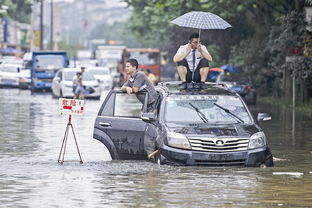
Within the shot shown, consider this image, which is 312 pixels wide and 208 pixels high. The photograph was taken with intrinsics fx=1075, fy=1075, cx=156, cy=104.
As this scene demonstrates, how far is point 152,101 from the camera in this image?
680 inches

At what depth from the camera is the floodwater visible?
488 inches

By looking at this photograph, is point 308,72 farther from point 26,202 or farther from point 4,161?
point 26,202

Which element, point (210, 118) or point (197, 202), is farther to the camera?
point (210, 118)

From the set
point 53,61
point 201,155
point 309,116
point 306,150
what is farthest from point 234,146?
point 53,61

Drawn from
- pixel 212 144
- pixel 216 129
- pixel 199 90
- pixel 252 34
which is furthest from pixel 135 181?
pixel 252 34

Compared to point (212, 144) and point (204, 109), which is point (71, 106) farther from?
point (212, 144)

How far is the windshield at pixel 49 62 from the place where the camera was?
59688mm

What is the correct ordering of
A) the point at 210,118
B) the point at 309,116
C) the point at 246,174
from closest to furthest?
the point at 246,174 < the point at 210,118 < the point at 309,116

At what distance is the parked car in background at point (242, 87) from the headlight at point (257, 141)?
28569mm

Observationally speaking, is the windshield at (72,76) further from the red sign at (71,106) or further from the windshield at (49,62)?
the red sign at (71,106)

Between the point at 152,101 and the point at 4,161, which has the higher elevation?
the point at 152,101

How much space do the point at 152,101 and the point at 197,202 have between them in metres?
5.15

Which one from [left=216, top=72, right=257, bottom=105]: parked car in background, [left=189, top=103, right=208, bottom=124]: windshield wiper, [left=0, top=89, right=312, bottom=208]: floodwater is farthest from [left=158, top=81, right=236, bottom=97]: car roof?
[left=216, top=72, right=257, bottom=105]: parked car in background

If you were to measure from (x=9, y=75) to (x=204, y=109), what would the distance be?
50.9m
